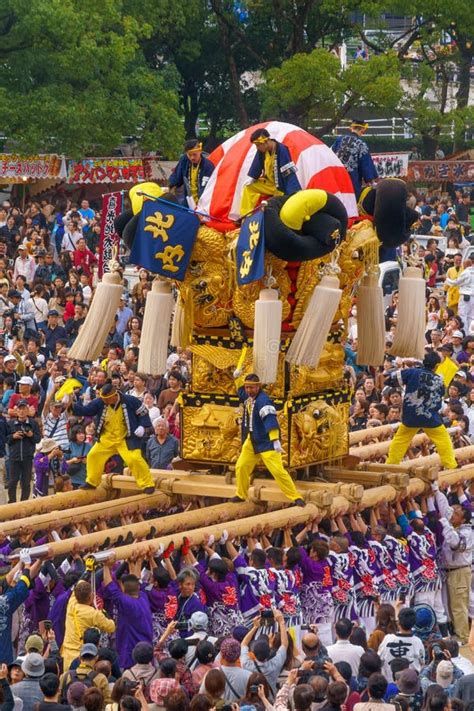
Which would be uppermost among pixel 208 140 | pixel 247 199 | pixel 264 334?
pixel 208 140

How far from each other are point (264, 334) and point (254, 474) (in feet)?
4.91

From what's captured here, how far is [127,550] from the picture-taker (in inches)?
540

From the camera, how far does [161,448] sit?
17672 millimetres

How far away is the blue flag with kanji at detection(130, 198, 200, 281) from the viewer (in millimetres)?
15148

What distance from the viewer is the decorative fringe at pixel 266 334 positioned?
1472 cm

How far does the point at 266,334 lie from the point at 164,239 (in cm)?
115

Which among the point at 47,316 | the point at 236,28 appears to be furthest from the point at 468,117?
the point at 47,316

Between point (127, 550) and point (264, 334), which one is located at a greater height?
point (264, 334)

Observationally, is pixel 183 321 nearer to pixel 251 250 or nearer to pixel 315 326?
pixel 251 250

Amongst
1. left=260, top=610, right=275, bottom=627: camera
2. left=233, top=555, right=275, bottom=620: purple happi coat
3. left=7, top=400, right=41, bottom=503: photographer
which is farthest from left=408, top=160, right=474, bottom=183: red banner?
left=260, top=610, right=275, bottom=627: camera

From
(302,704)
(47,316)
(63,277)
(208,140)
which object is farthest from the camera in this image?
(208,140)

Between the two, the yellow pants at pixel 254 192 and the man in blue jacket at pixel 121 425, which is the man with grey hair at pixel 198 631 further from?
the yellow pants at pixel 254 192

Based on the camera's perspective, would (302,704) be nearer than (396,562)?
Yes

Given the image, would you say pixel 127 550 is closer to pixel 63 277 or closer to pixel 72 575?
pixel 72 575
